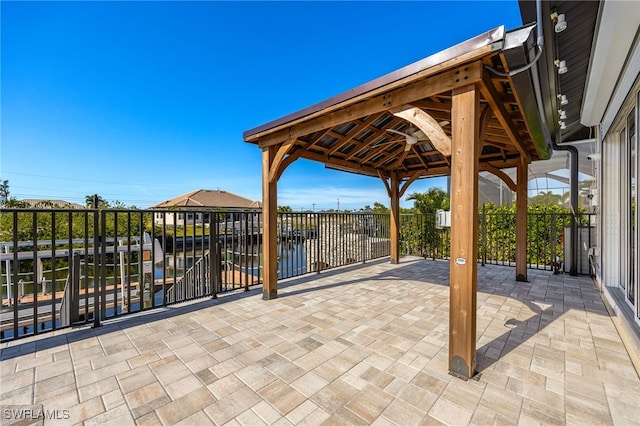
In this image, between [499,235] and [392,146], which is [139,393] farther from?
[499,235]

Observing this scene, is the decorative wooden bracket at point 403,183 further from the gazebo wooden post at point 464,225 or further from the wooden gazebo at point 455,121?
the gazebo wooden post at point 464,225

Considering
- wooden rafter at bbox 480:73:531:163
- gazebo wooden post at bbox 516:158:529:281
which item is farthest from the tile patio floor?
wooden rafter at bbox 480:73:531:163

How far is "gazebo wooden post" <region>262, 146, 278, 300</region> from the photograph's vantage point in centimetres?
396

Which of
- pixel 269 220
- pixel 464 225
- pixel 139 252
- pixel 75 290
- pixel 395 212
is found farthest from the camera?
pixel 395 212

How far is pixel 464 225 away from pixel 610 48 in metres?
2.20

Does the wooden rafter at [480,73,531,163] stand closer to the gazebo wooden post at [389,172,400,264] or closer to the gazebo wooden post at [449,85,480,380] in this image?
the gazebo wooden post at [449,85,480,380]

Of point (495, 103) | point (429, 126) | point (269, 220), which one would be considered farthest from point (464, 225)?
point (269, 220)

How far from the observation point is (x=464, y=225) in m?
2.04

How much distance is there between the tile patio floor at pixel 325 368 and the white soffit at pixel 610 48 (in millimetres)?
2732

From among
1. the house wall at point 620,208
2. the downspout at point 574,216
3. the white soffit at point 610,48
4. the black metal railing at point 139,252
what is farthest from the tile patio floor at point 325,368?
the white soffit at point 610,48

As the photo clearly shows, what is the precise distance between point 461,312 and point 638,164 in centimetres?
231

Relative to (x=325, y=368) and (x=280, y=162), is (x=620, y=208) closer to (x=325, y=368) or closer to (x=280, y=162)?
(x=325, y=368)

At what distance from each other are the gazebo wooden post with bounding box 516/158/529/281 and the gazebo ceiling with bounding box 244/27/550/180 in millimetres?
286

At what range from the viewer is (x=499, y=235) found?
7.10 meters
